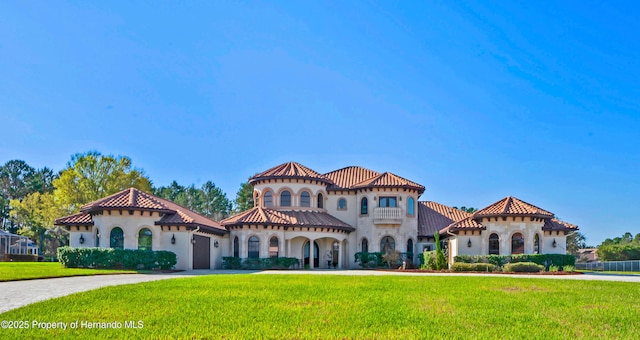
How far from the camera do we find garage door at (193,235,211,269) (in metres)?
33.0

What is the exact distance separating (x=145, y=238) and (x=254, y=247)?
26.8 feet

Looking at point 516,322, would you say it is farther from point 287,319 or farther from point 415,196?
point 415,196

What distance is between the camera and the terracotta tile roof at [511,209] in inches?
1308

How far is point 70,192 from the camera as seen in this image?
49.4m

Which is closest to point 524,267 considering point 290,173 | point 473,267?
point 473,267

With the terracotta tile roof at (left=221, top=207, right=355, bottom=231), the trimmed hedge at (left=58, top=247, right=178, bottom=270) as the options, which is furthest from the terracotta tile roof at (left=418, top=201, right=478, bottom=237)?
the trimmed hedge at (left=58, top=247, right=178, bottom=270)

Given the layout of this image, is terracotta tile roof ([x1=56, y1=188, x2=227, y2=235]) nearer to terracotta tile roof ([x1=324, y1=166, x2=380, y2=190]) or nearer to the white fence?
terracotta tile roof ([x1=324, y1=166, x2=380, y2=190])

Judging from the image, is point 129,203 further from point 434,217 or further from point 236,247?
point 434,217

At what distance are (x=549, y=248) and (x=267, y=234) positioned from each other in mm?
17714

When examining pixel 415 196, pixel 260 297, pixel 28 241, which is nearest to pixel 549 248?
pixel 415 196

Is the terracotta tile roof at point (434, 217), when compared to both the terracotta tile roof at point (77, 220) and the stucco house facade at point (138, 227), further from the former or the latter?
the terracotta tile roof at point (77, 220)

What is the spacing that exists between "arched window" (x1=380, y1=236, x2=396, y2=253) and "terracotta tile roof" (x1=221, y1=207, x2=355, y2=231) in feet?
7.68

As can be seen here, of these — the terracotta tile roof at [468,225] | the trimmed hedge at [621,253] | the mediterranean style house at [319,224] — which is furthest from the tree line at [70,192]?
the trimmed hedge at [621,253]

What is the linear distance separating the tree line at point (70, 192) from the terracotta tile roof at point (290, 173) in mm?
16141
